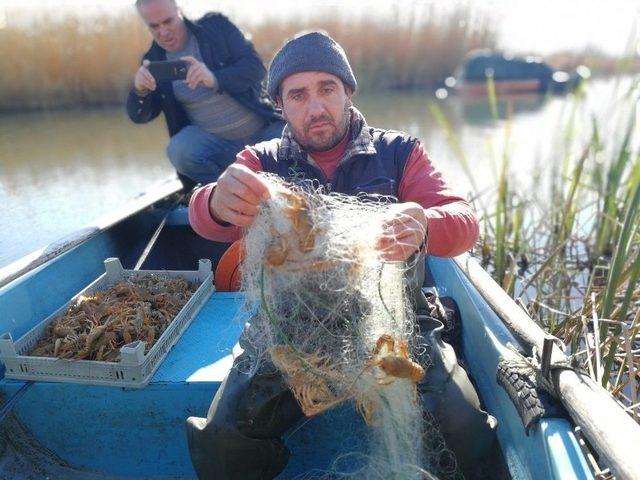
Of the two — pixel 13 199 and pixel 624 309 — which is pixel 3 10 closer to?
pixel 13 199

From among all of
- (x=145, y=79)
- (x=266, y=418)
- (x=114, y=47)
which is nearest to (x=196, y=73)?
(x=145, y=79)

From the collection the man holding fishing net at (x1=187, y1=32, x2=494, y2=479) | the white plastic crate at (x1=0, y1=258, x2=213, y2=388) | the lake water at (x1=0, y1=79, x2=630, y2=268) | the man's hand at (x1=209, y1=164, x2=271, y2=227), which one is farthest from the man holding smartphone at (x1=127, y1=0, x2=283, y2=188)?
the man's hand at (x1=209, y1=164, x2=271, y2=227)

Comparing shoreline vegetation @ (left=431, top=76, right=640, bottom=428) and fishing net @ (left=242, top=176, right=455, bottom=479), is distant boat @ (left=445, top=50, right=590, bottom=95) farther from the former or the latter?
fishing net @ (left=242, top=176, right=455, bottom=479)

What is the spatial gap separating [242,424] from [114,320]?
0.87 meters

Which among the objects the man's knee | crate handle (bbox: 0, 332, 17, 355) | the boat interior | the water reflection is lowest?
the water reflection

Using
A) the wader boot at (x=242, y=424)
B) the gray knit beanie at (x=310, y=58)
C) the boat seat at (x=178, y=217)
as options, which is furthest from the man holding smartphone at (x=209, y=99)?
the wader boot at (x=242, y=424)

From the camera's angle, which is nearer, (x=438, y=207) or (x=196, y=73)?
Answer: (x=438, y=207)

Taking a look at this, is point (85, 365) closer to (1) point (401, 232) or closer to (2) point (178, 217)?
(1) point (401, 232)

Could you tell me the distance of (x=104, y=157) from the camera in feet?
30.8

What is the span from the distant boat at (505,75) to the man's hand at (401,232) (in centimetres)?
1790

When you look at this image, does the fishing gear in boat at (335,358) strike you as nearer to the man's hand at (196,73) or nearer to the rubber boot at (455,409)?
the rubber boot at (455,409)

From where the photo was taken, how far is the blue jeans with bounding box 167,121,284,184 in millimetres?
3957

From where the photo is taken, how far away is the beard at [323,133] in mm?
2082

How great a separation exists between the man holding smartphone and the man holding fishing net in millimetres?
1754
